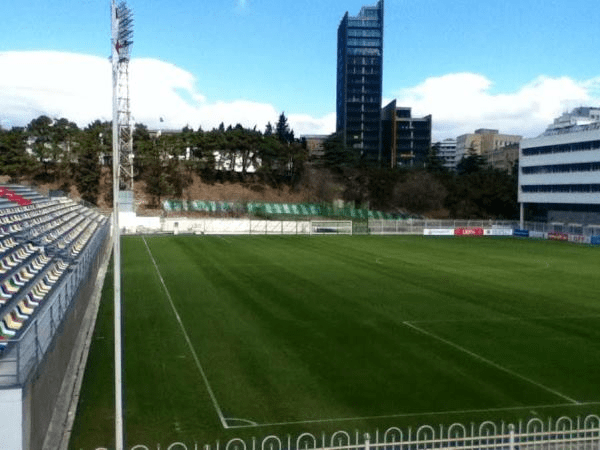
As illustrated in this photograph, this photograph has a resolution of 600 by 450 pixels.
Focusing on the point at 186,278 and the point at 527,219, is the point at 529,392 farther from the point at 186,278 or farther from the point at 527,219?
the point at 527,219

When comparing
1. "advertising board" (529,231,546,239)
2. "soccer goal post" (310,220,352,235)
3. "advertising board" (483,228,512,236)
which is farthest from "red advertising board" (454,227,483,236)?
"soccer goal post" (310,220,352,235)

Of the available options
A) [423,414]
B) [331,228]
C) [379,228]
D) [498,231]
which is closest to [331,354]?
[423,414]

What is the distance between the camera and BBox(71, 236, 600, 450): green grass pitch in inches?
534

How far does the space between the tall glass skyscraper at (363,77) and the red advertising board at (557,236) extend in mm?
102020

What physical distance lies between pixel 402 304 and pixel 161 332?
10179 millimetres

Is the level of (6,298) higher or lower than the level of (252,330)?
higher

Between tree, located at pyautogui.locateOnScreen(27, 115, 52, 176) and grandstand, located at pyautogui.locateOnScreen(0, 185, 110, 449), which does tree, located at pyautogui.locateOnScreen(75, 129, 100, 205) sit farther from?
grandstand, located at pyautogui.locateOnScreen(0, 185, 110, 449)

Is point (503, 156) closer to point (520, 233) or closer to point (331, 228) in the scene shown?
point (520, 233)

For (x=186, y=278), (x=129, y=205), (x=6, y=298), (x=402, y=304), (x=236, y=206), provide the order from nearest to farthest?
(x=6, y=298) < (x=402, y=304) < (x=186, y=278) < (x=129, y=205) < (x=236, y=206)

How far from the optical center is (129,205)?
69062 mm

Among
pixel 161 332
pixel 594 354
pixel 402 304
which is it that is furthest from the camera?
pixel 402 304

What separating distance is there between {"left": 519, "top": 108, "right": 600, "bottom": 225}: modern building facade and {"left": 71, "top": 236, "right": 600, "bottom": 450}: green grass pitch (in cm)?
3312

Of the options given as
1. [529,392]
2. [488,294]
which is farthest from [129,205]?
[529,392]

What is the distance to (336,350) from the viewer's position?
19.0 m
